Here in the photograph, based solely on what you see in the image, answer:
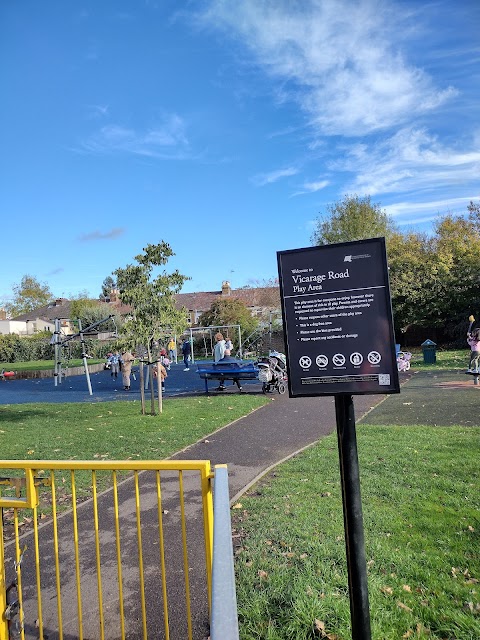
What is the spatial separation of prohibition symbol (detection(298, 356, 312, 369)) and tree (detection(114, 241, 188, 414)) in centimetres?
885

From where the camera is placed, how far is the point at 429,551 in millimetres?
3990

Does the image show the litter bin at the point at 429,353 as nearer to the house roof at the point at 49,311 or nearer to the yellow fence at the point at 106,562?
the yellow fence at the point at 106,562

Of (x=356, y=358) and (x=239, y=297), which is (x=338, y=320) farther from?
(x=239, y=297)

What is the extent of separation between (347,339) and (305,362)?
262mm

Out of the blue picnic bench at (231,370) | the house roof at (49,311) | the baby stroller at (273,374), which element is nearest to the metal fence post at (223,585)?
the baby stroller at (273,374)

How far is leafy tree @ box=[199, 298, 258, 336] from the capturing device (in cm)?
3788

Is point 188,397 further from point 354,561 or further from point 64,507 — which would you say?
point 354,561

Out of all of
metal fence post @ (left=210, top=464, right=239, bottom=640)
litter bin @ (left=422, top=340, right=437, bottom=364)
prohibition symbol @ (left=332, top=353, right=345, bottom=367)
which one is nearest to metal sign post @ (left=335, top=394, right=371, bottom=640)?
prohibition symbol @ (left=332, top=353, right=345, bottom=367)

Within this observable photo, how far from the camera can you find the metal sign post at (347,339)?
8.81 feet

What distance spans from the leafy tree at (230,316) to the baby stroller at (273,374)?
21.9m

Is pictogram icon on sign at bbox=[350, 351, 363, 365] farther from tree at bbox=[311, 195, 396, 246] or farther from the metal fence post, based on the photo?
tree at bbox=[311, 195, 396, 246]

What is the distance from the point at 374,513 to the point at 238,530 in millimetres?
1282

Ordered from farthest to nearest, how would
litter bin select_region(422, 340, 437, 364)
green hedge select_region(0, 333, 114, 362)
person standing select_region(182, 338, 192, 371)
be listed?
green hedge select_region(0, 333, 114, 362) → person standing select_region(182, 338, 192, 371) → litter bin select_region(422, 340, 437, 364)

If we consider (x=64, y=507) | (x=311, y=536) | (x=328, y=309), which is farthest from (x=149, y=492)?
(x=328, y=309)
